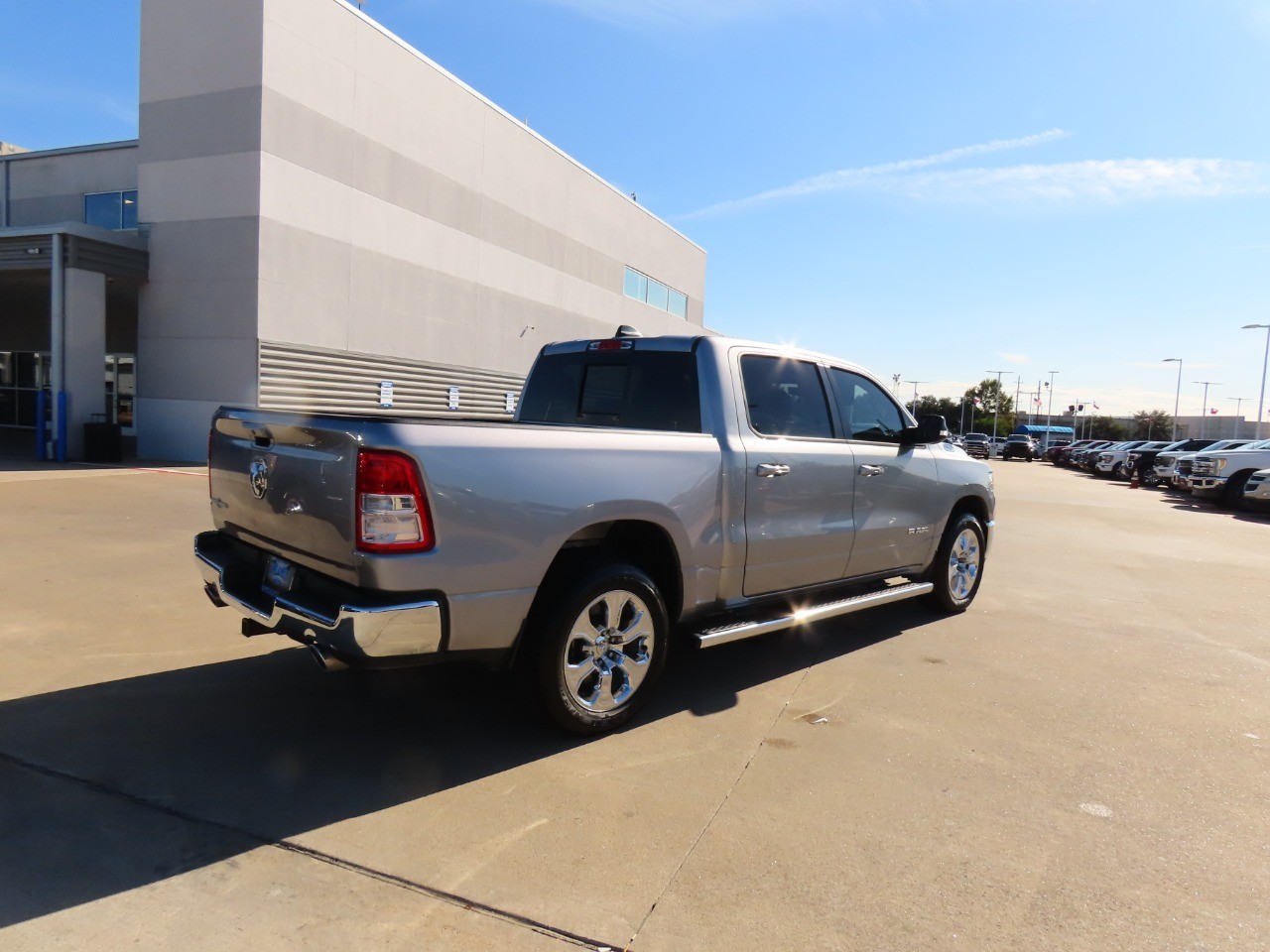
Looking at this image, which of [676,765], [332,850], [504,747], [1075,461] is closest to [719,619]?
[676,765]

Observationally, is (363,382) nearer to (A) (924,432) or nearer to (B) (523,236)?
(B) (523,236)

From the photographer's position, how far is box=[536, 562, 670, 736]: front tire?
3.59 m

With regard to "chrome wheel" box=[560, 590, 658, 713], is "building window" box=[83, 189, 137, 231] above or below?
above

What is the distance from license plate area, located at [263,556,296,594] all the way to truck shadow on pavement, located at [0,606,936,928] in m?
0.71

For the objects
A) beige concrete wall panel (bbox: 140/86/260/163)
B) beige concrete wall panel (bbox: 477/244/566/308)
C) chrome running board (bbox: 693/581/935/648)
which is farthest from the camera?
beige concrete wall panel (bbox: 477/244/566/308)

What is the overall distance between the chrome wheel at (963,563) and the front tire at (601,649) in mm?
3376

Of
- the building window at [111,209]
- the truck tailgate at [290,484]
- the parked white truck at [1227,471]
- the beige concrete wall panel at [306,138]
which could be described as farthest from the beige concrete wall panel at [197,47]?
the parked white truck at [1227,471]

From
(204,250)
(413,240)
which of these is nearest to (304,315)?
(204,250)

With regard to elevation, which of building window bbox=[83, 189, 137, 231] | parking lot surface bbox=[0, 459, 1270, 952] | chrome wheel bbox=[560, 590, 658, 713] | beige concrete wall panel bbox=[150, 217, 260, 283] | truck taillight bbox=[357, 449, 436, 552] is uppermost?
building window bbox=[83, 189, 137, 231]

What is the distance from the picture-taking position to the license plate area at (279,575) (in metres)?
3.57

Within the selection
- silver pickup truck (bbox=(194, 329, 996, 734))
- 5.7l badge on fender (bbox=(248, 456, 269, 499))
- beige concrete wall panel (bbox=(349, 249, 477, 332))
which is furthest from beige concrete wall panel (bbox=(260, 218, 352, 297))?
5.7l badge on fender (bbox=(248, 456, 269, 499))

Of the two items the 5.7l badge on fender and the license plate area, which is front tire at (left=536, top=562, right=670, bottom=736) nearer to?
the license plate area

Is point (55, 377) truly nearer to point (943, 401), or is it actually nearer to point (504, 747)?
point (504, 747)

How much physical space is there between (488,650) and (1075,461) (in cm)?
4806
